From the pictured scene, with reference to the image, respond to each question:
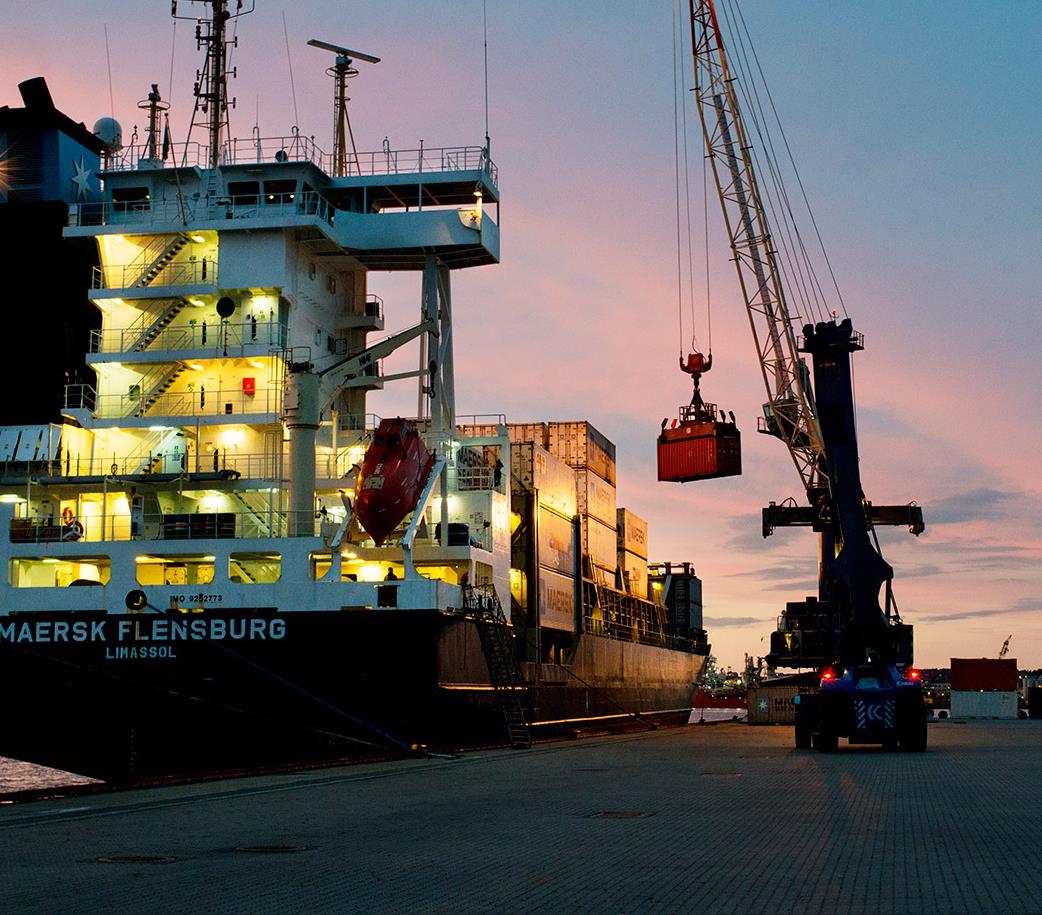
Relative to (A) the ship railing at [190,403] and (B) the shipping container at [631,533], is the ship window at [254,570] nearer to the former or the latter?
(A) the ship railing at [190,403]

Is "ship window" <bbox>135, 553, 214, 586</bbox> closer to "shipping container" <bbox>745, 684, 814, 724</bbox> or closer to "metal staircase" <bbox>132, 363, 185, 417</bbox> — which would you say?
"metal staircase" <bbox>132, 363, 185, 417</bbox>

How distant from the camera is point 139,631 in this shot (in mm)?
28344

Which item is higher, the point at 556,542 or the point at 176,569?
the point at 556,542

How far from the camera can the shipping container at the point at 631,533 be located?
58.8 metres

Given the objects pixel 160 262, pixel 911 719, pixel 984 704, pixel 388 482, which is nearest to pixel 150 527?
pixel 388 482

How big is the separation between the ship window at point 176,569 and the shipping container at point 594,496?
1947 cm

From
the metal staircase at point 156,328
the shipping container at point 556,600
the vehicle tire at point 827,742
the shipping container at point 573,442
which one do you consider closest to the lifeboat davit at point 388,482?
the metal staircase at point 156,328

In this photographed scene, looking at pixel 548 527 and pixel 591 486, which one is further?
pixel 591 486

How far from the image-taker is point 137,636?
1115 inches

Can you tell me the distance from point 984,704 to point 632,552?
24.1 meters

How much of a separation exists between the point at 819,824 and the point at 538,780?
7.02 m

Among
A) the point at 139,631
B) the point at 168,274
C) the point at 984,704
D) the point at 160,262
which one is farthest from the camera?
the point at 984,704

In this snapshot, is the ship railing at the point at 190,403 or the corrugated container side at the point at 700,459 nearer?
the ship railing at the point at 190,403

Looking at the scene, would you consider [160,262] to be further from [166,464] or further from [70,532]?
[70,532]
